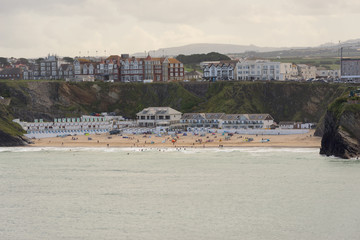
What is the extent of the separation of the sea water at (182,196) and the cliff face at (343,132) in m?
2.10

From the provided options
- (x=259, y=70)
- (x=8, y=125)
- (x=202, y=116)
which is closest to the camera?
(x=8, y=125)

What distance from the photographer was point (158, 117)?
111 metres

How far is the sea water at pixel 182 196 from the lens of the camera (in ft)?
158

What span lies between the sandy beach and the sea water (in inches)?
222

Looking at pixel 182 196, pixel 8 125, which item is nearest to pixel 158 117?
pixel 8 125

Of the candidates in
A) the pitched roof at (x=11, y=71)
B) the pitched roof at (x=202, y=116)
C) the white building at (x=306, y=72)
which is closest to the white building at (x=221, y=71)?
the white building at (x=306, y=72)

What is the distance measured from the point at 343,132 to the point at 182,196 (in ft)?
85.7

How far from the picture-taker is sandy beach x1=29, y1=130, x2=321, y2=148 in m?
89.4

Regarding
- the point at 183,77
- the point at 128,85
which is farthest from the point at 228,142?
the point at 183,77

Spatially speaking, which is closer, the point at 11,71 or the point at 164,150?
the point at 164,150

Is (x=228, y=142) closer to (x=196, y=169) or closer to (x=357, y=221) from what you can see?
(x=196, y=169)

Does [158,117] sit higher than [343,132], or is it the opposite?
[343,132]

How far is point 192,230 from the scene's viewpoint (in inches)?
1892

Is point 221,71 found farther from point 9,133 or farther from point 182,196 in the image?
point 182,196
